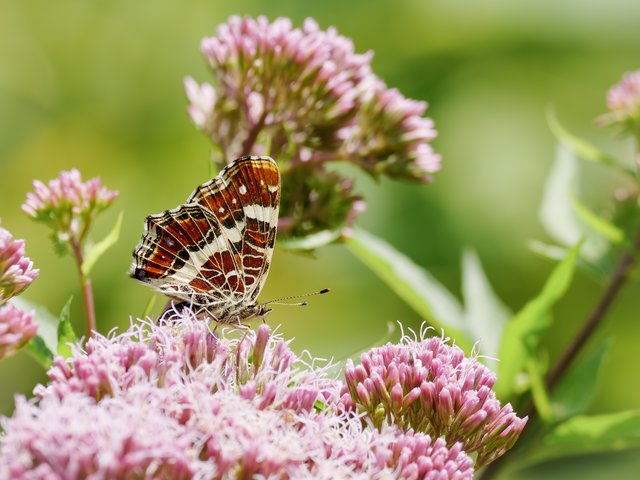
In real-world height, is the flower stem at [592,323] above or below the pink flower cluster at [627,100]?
below

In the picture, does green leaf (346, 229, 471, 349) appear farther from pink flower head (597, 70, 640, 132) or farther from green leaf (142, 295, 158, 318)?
pink flower head (597, 70, 640, 132)

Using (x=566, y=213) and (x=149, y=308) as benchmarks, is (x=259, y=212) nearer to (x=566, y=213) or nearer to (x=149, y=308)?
(x=149, y=308)

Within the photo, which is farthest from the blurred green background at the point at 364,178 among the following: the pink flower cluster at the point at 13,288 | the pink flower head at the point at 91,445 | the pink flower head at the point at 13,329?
the pink flower head at the point at 91,445

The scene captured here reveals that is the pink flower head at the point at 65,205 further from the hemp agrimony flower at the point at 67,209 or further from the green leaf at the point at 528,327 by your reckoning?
the green leaf at the point at 528,327


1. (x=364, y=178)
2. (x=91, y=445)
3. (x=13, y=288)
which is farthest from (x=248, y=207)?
(x=364, y=178)

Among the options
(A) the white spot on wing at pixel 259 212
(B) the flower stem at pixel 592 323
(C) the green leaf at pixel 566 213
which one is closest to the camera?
(A) the white spot on wing at pixel 259 212

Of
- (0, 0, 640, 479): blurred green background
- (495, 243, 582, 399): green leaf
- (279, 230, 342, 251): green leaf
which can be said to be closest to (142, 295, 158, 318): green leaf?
(279, 230, 342, 251): green leaf
